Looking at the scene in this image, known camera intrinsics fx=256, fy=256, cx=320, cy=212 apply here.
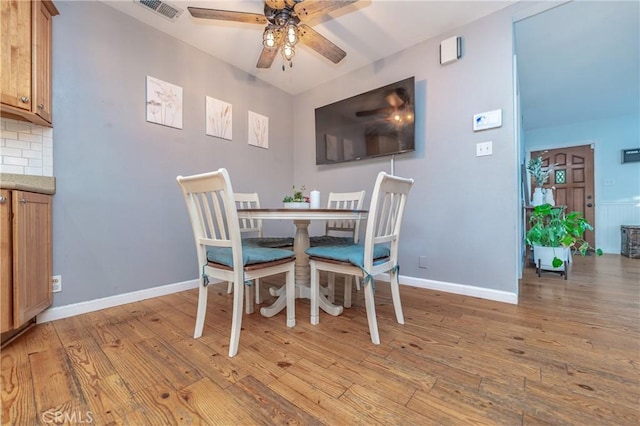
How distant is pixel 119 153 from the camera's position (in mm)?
2139

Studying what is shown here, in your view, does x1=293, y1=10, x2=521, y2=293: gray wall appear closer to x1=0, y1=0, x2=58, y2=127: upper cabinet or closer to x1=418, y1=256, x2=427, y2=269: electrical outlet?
x1=418, y1=256, x2=427, y2=269: electrical outlet

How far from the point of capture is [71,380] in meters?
1.13

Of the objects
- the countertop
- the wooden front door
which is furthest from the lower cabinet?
the wooden front door

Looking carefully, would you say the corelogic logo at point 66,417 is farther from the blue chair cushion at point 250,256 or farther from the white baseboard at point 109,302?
the white baseboard at point 109,302

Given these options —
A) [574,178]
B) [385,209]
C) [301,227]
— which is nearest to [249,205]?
[301,227]

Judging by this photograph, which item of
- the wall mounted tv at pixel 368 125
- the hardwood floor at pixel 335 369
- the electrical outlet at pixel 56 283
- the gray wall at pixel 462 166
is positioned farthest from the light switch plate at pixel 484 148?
the electrical outlet at pixel 56 283

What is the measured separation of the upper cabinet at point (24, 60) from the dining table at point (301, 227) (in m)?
1.39

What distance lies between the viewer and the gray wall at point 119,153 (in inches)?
74.2

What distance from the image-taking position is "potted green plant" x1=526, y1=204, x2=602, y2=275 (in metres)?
2.84

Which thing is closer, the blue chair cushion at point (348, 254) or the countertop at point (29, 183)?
the countertop at point (29, 183)

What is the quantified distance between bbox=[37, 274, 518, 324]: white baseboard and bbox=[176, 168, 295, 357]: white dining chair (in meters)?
1.06

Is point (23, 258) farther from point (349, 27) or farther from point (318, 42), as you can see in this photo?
point (349, 27)

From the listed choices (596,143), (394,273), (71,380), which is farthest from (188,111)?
(596,143)

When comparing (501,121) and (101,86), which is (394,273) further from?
(101,86)
